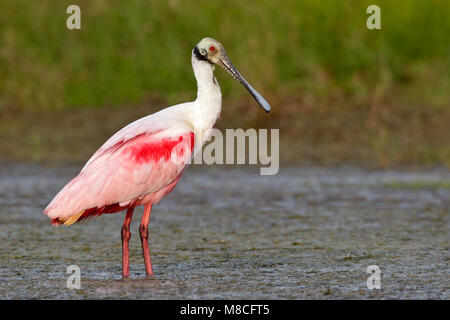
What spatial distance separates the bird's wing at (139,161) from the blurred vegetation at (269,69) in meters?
4.23

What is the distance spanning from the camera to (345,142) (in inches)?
454

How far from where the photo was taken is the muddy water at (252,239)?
6.47 m

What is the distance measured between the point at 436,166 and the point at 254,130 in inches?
81.8

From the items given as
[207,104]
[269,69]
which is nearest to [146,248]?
[207,104]

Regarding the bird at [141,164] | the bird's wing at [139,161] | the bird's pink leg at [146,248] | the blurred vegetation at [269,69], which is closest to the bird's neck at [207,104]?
the bird at [141,164]

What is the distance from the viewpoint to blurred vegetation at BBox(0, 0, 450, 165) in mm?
11680

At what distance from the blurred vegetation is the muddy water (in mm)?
1094

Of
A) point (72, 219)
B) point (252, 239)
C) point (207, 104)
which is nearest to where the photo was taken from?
point (72, 219)

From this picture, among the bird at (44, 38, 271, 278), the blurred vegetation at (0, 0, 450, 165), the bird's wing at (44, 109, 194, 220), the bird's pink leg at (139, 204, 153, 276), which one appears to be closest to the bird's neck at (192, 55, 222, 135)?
the bird at (44, 38, 271, 278)

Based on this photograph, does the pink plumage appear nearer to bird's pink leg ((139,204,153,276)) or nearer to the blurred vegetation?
bird's pink leg ((139,204,153,276))

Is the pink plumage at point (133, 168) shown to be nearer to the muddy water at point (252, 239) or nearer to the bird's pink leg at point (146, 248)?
the bird's pink leg at point (146, 248)

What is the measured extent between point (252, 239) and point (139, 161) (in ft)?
4.41

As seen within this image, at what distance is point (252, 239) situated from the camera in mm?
8016

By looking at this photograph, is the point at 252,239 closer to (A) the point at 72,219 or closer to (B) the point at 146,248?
(B) the point at 146,248
